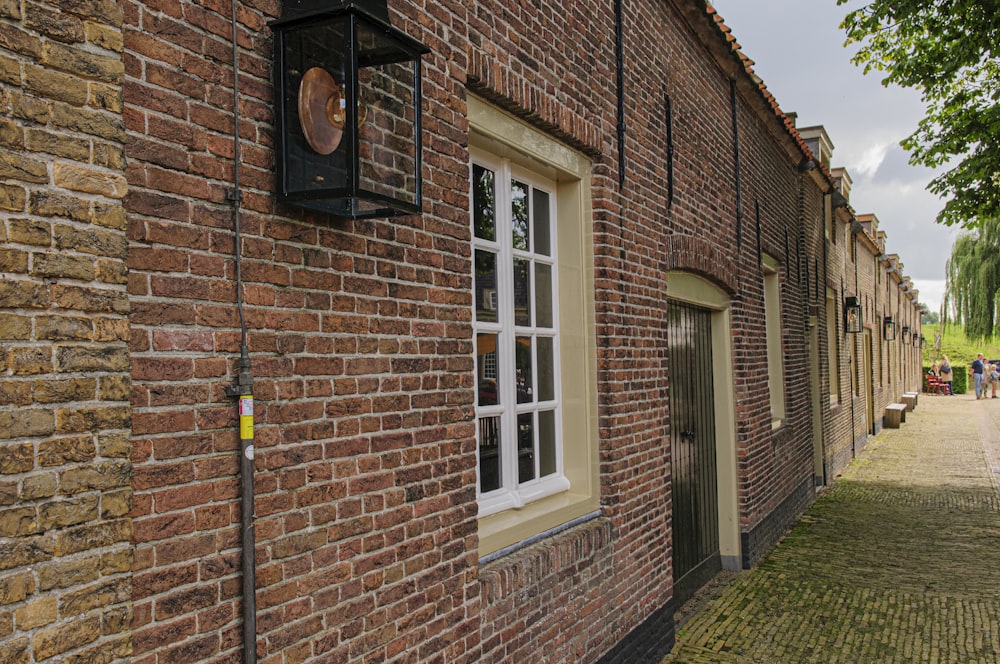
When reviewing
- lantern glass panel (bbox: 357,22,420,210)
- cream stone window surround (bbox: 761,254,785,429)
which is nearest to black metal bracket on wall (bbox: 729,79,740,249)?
cream stone window surround (bbox: 761,254,785,429)

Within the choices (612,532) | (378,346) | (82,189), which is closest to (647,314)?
(612,532)

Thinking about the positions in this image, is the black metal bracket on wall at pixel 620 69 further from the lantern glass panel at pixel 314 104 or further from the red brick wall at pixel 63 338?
the red brick wall at pixel 63 338

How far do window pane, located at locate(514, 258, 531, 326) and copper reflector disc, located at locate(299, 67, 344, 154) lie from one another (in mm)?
1840

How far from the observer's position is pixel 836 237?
15.9 meters

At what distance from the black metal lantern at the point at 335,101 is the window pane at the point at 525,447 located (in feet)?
6.34

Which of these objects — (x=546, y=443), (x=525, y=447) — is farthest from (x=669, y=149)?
(x=525, y=447)

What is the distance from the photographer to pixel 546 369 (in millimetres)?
4582

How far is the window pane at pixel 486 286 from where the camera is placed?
12.9 feet

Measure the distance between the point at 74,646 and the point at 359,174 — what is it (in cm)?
150

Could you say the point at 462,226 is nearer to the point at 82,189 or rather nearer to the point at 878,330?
the point at 82,189

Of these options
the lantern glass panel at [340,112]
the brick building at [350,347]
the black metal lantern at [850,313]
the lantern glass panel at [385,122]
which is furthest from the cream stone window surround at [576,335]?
the black metal lantern at [850,313]

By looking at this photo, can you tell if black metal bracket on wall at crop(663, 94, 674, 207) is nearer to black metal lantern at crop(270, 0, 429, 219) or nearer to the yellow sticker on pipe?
black metal lantern at crop(270, 0, 429, 219)

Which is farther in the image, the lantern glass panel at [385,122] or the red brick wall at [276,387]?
the lantern glass panel at [385,122]

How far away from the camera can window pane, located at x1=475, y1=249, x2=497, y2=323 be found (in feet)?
12.9
